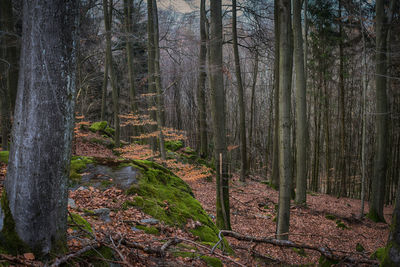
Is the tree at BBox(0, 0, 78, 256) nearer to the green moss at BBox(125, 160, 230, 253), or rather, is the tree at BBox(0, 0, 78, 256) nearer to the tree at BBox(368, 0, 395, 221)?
the green moss at BBox(125, 160, 230, 253)

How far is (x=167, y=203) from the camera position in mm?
5418

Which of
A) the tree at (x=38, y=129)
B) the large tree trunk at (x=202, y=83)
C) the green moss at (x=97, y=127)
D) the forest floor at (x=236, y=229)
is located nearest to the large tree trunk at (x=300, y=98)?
the forest floor at (x=236, y=229)

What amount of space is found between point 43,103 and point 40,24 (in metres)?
0.66

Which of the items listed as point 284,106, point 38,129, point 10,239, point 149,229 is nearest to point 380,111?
point 284,106

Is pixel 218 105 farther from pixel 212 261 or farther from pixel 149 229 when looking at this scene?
pixel 212 261

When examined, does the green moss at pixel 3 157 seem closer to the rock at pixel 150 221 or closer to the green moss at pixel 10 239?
the rock at pixel 150 221

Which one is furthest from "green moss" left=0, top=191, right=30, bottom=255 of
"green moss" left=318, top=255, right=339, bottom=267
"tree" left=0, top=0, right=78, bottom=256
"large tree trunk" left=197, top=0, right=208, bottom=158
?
"large tree trunk" left=197, top=0, right=208, bottom=158

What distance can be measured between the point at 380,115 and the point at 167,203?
954 centimetres

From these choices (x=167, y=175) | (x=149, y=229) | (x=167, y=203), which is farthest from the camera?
(x=167, y=175)

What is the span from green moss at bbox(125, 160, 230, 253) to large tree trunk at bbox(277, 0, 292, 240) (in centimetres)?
180

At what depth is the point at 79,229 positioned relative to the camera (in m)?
3.08

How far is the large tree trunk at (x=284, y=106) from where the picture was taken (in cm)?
592

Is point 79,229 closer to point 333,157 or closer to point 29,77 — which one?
point 29,77

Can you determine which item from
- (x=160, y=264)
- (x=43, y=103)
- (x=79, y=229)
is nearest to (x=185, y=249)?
(x=160, y=264)
